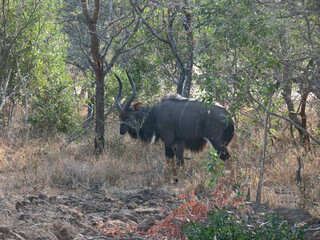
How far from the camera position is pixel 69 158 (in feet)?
27.4

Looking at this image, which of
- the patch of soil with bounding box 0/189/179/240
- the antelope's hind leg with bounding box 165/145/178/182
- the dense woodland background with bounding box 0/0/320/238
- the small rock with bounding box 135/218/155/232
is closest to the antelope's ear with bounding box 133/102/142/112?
the dense woodland background with bounding box 0/0/320/238

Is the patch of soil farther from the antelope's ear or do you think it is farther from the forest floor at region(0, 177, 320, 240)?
the antelope's ear

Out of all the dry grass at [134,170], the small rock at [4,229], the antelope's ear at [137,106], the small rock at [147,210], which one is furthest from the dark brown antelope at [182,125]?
the small rock at [4,229]

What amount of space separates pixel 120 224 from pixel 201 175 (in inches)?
81.0

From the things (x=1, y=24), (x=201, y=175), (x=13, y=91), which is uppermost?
(x=1, y=24)

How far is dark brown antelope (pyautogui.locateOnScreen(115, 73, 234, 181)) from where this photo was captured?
757cm

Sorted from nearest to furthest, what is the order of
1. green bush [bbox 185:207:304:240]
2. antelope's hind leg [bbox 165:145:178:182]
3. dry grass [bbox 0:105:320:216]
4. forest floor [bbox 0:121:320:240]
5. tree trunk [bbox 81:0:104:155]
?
green bush [bbox 185:207:304:240]
forest floor [bbox 0:121:320:240]
dry grass [bbox 0:105:320:216]
antelope's hind leg [bbox 165:145:178:182]
tree trunk [bbox 81:0:104:155]

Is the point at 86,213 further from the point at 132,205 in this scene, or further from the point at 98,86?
the point at 98,86

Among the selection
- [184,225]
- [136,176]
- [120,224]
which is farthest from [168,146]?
[184,225]

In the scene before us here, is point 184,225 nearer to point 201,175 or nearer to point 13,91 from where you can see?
point 201,175

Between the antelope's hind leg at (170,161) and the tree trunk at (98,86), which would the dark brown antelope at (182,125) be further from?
the tree trunk at (98,86)

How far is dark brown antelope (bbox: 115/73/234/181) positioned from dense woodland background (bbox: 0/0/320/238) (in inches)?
11.2

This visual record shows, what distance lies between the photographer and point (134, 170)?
7.91m

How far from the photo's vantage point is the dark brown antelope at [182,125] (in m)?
7.57
